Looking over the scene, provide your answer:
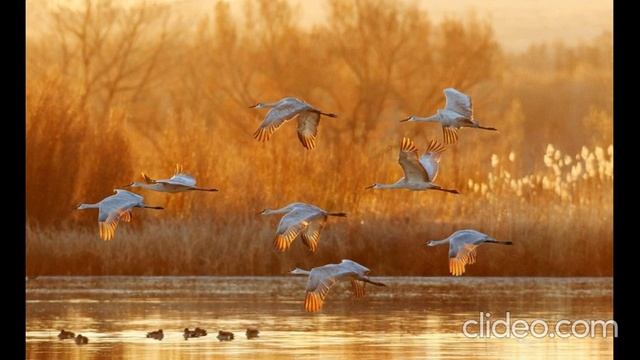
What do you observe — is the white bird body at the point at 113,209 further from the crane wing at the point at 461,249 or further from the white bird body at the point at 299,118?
the crane wing at the point at 461,249

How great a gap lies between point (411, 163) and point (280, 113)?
1.31 meters

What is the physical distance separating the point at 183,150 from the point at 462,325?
722 cm

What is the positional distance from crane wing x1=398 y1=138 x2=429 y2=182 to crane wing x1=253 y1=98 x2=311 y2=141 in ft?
3.28

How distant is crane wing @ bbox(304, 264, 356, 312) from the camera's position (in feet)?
48.8

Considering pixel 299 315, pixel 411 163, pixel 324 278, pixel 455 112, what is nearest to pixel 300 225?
pixel 324 278

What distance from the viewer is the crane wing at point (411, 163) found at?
621 inches

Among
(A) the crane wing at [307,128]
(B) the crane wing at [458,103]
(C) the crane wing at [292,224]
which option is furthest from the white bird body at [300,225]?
(B) the crane wing at [458,103]

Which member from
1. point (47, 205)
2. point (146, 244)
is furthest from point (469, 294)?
point (47, 205)

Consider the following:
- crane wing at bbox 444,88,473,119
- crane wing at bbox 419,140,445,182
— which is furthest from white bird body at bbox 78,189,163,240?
crane wing at bbox 444,88,473,119

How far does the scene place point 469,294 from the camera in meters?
21.0

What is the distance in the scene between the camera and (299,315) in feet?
60.9

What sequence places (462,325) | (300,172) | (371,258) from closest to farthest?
(462,325) → (371,258) → (300,172)

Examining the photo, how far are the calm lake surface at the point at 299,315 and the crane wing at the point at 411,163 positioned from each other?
1522 mm

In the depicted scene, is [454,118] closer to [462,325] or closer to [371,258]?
[462,325]
